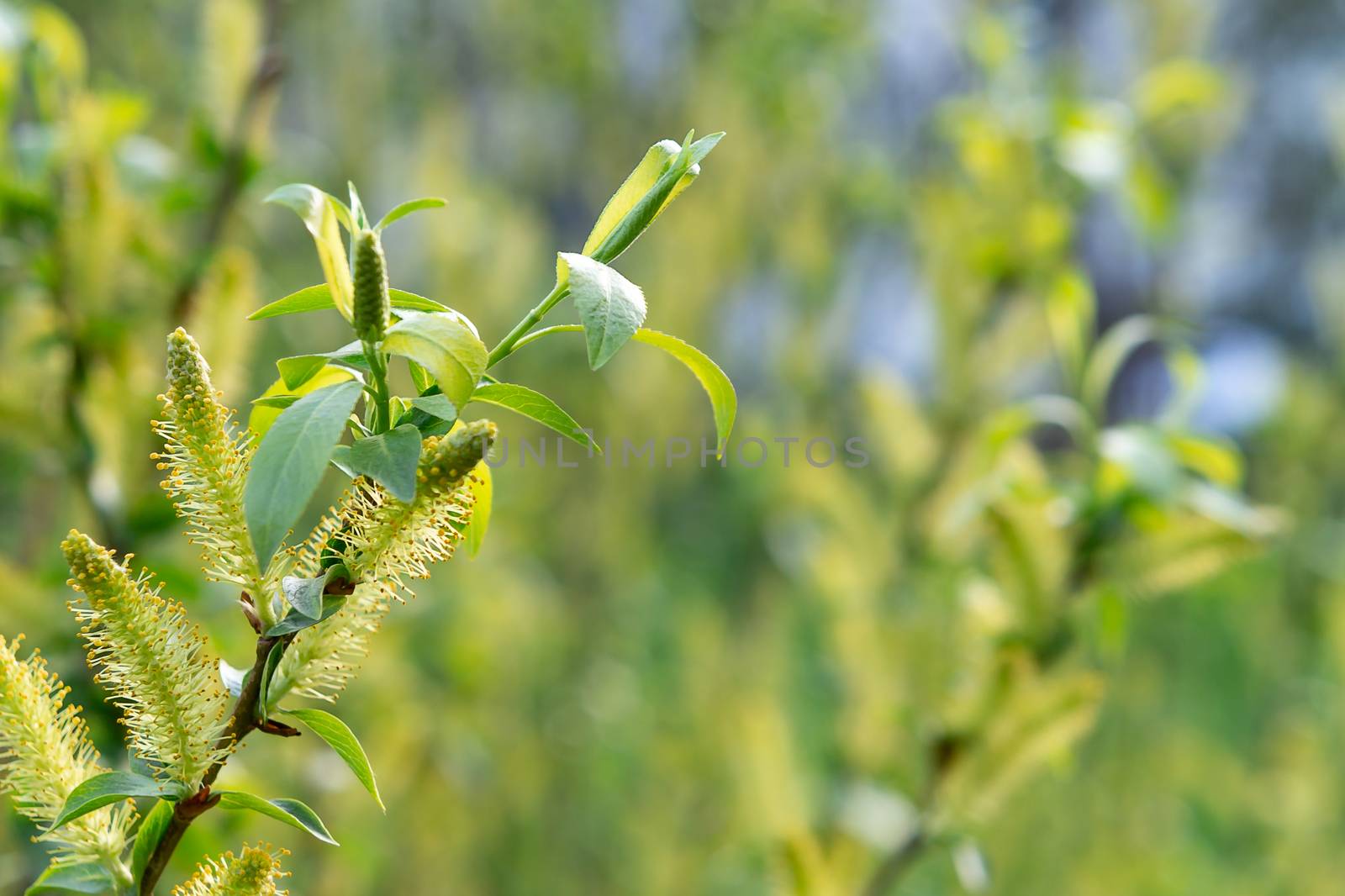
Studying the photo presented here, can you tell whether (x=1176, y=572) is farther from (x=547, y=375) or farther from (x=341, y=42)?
(x=341, y=42)

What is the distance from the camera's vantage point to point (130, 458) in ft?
2.23

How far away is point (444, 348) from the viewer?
29 centimetres

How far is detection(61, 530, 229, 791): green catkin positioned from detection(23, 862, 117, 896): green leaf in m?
0.03

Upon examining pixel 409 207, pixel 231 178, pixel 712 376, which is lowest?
pixel 712 376

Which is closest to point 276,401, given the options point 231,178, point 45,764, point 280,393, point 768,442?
point 280,393

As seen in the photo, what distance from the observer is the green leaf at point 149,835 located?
1.05 feet

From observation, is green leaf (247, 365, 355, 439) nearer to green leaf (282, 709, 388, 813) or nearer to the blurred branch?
green leaf (282, 709, 388, 813)

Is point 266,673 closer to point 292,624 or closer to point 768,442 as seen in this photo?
point 292,624

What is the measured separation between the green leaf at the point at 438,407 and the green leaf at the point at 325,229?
3 centimetres

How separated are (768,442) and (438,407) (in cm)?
106

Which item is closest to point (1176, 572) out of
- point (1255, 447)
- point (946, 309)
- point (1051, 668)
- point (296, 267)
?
point (1051, 668)

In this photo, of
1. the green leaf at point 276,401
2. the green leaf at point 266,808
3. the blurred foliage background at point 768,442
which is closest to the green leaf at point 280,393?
the green leaf at point 276,401

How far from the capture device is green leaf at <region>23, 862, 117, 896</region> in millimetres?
305

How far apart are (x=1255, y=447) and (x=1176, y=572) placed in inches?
85.0
